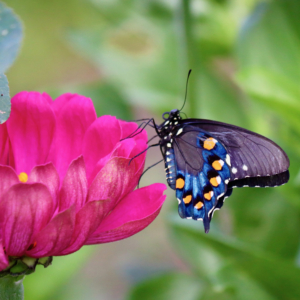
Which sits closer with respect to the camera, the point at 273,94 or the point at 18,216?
the point at 18,216

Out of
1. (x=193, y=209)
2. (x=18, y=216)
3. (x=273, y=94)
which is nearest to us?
(x=18, y=216)

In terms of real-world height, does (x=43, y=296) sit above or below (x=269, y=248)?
below

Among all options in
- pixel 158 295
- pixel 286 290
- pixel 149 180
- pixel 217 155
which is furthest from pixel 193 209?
pixel 149 180

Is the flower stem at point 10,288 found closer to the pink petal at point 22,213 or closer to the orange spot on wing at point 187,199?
the pink petal at point 22,213

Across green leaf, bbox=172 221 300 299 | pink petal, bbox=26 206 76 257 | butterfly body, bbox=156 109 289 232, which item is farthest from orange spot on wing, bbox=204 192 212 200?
pink petal, bbox=26 206 76 257

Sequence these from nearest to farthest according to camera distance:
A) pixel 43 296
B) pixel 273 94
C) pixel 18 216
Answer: pixel 18 216, pixel 273 94, pixel 43 296

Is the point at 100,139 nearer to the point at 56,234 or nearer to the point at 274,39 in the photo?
the point at 56,234

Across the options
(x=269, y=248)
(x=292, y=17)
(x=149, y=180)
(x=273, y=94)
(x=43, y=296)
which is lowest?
(x=149, y=180)

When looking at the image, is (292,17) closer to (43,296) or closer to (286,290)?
(286,290)

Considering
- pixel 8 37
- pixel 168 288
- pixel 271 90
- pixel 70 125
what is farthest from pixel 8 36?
pixel 168 288
